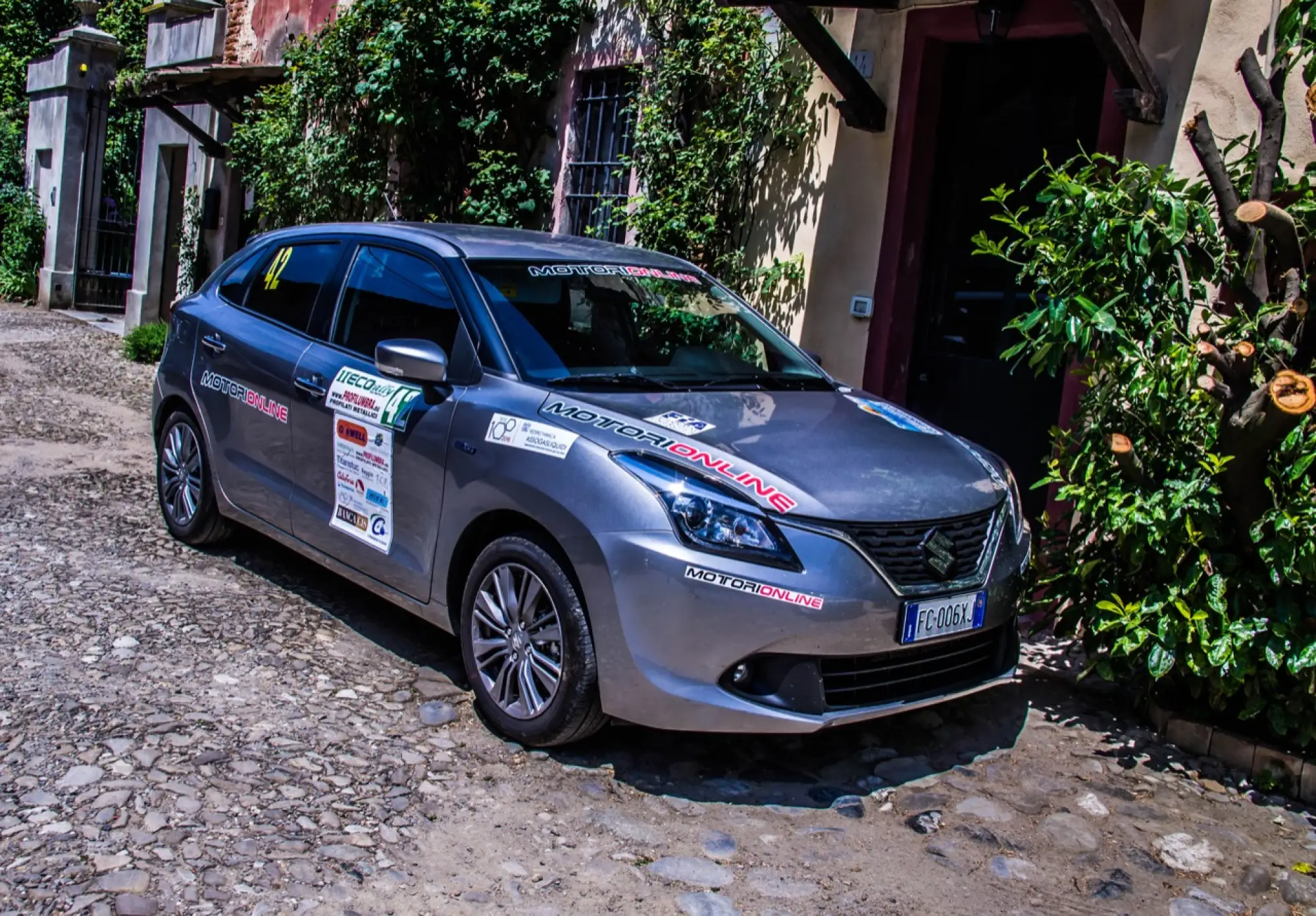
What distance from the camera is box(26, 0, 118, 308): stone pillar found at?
19.3m

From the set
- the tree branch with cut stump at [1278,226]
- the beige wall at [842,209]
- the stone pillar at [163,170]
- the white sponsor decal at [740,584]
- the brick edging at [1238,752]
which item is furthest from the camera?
the stone pillar at [163,170]

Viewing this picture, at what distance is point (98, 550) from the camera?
6293 mm

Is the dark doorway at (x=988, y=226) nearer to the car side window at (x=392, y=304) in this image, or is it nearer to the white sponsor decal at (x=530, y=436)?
the car side window at (x=392, y=304)

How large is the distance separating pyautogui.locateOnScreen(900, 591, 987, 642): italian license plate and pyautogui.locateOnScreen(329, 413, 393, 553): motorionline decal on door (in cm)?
199

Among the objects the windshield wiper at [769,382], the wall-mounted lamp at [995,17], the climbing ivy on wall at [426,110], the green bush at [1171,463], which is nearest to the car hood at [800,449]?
the windshield wiper at [769,382]

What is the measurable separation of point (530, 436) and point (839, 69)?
437 centimetres

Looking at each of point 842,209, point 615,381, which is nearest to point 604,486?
point 615,381

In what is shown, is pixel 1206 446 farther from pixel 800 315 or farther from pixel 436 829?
pixel 800 315

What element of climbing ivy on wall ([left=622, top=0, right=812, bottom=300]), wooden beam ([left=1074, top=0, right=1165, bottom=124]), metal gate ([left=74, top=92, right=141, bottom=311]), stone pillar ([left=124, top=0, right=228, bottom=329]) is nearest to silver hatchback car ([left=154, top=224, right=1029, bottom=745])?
wooden beam ([left=1074, top=0, right=1165, bottom=124])

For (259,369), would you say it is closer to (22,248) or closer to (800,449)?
(800,449)

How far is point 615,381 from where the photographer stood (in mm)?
4738

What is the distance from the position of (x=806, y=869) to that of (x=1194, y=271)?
9.06 ft

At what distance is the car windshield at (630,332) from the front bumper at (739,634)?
1031 millimetres

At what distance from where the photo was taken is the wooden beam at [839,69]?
749 cm
